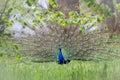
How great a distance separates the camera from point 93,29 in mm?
3637

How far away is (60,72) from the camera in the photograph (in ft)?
8.71

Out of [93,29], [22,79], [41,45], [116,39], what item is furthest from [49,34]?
[22,79]

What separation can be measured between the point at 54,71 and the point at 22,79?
1.05 ft

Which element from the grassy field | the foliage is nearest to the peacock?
the grassy field

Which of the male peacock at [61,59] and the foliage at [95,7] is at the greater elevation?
the foliage at [95,7]

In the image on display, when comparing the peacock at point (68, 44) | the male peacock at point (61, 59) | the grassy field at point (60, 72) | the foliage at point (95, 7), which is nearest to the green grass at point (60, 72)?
the grassy field at point (60, 72)

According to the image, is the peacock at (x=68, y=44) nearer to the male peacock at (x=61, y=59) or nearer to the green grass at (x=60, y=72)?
the male peacock at (x=61, y=59)

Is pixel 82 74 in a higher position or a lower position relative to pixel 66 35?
lower

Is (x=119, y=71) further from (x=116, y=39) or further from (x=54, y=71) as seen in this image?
(x=116, y=39)

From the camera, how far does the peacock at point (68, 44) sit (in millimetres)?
3488

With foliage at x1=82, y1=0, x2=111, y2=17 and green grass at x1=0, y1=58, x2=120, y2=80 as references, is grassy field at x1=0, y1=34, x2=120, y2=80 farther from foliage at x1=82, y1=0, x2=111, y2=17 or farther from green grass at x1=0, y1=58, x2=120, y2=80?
foliage at x1=82, y1=0, x2=111, y2=17

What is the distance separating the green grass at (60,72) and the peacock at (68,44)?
1.97 feet

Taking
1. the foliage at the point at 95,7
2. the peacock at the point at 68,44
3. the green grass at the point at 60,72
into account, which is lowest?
the green grass at the point at 60,72

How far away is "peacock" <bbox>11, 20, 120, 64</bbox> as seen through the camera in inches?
137
